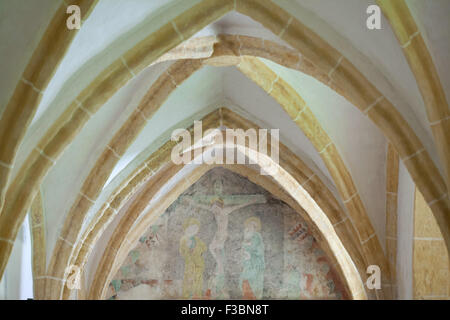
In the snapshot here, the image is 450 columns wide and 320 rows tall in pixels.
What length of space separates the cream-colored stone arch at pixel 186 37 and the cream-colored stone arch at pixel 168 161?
2.25 metres

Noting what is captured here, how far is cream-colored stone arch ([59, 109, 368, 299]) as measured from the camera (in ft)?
26.8

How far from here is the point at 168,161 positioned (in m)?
8.83

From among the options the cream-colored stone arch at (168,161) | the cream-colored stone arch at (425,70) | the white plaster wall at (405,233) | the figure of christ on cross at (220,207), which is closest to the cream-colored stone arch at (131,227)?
the cream-colored stone arch at (168,161)

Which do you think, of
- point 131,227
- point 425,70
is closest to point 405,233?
point 425,70

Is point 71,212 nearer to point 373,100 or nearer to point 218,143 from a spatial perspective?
point 218,143

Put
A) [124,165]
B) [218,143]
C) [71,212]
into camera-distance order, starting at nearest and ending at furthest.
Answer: [71,212] → [124,165] → [218,143]

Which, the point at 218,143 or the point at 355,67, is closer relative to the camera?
the point at 355,67

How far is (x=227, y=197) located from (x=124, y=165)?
278 cm

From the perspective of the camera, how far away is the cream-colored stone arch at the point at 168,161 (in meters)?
8.16

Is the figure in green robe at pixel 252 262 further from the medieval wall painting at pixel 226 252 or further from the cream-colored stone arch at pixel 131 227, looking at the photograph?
the cream-colored stone arch at pixel 131 227

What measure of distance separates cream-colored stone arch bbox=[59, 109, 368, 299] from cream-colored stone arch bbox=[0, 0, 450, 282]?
2.25m
